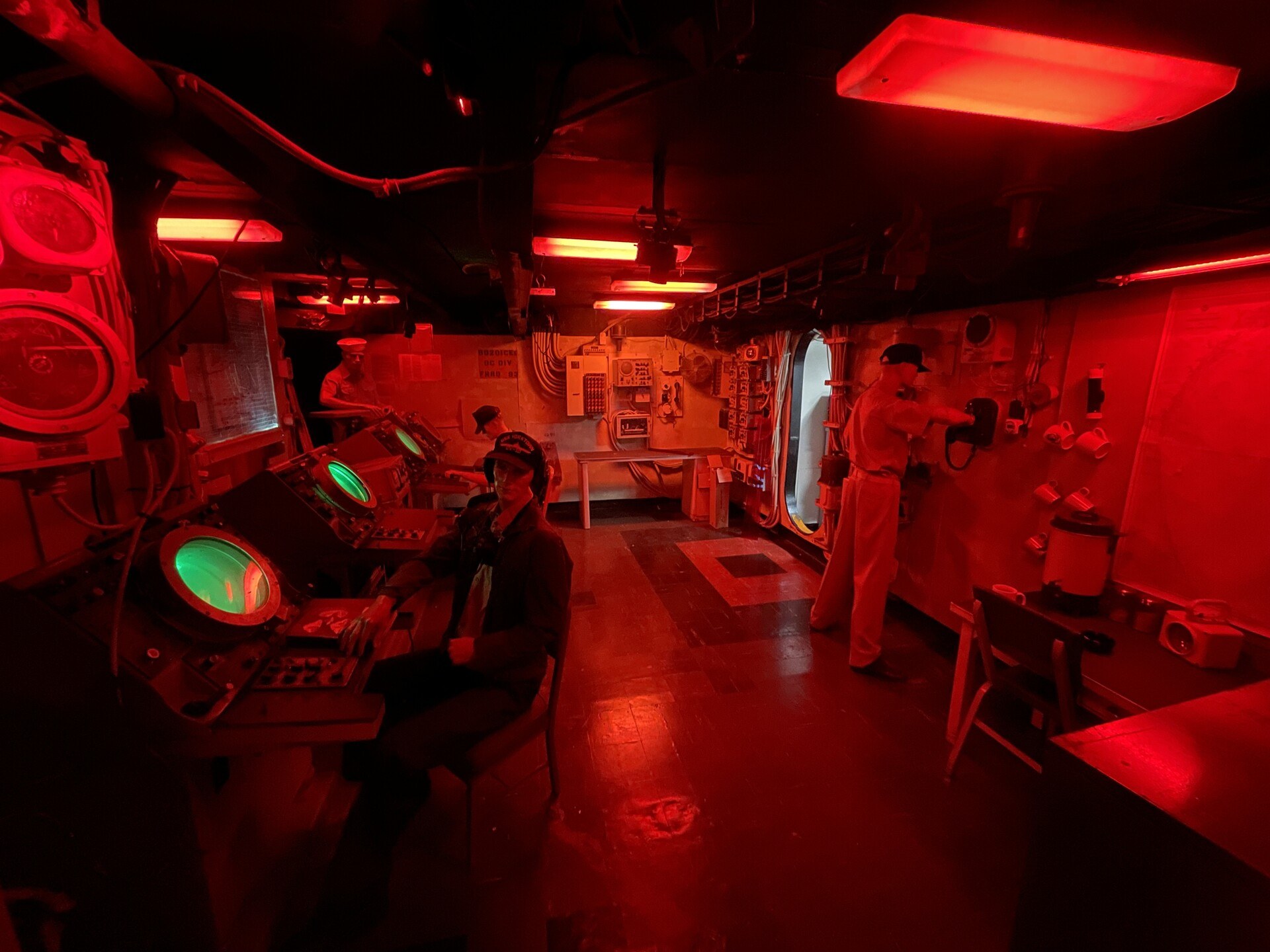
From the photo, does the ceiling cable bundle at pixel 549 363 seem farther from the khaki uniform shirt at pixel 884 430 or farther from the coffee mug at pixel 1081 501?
the coffee mug at pixel 1081 501

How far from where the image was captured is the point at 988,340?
9.68ft

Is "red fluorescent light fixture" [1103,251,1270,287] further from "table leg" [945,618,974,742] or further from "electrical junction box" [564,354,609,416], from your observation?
"electrical junction box" [564,354,609,416]

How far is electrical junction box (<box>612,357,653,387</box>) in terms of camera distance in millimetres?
→ 6301

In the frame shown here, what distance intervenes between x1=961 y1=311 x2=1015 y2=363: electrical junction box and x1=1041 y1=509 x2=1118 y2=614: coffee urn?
1066 mm

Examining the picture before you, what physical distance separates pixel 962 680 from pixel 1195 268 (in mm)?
1978

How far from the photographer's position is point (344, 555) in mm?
2115

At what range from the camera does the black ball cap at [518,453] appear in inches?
72.1

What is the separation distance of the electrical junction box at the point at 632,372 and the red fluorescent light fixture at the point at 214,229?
4284 millimetres

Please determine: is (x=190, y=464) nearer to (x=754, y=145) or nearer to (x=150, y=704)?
(x=150, y=704)

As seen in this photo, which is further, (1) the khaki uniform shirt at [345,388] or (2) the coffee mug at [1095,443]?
(1) the khaki uniform shirt at [345,388]

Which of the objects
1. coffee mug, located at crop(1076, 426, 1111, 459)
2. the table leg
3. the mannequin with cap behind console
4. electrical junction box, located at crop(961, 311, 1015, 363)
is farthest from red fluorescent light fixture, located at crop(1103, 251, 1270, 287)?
the mannequin with cap behind console

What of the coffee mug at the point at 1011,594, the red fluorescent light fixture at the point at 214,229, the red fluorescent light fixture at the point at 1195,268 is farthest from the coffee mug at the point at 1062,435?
the red fluorescent light fixture at the point at 214,229

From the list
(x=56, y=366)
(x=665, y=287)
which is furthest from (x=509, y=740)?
(x=665, y=287)

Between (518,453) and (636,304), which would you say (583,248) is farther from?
(636,304)
